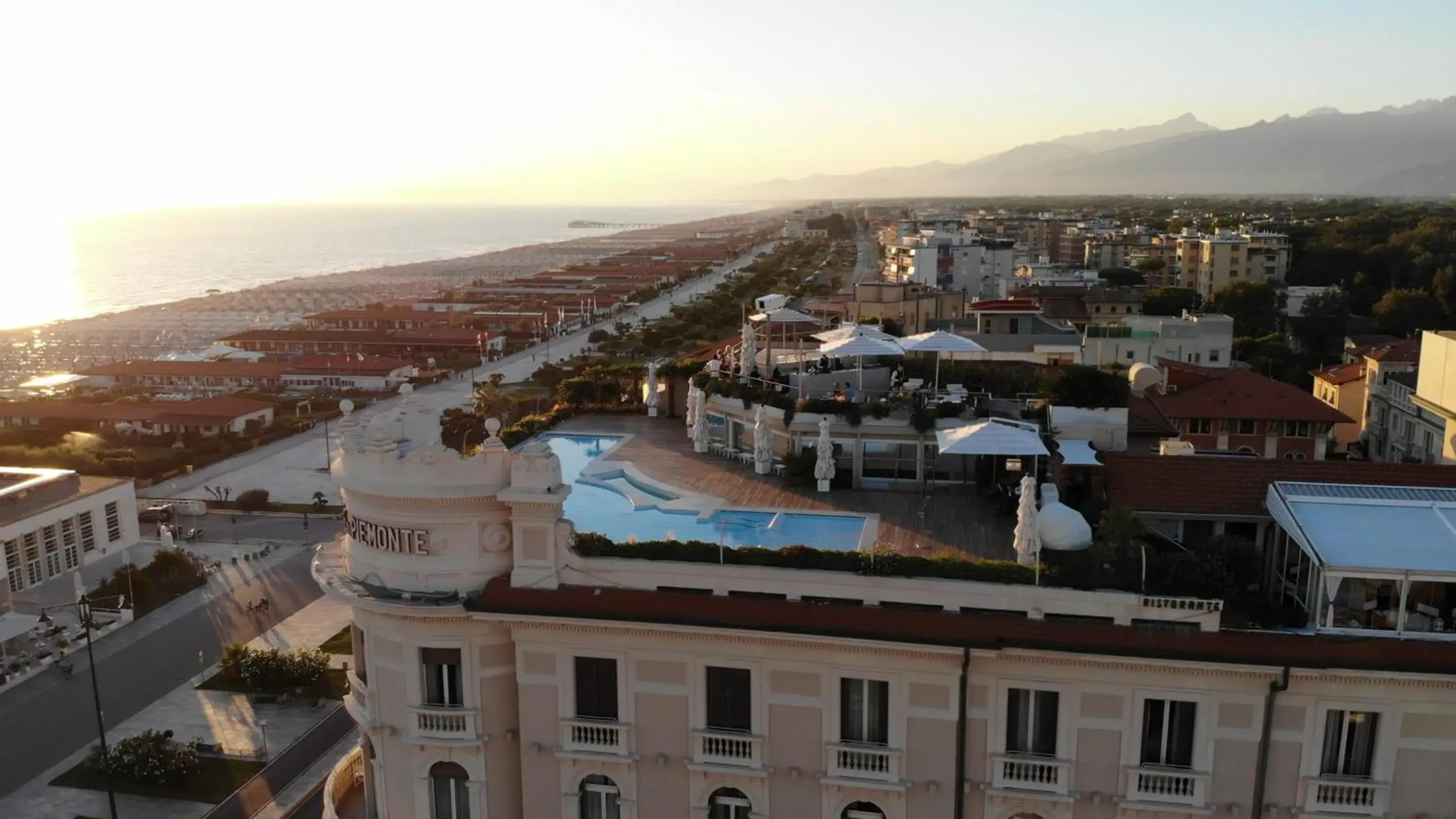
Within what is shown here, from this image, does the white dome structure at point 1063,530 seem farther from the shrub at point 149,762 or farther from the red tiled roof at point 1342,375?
the red tiled roof at point 1342,375

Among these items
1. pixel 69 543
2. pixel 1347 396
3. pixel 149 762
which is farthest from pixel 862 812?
pixel 1347 396

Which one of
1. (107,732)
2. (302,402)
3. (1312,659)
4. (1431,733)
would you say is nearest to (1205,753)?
(1312,659)

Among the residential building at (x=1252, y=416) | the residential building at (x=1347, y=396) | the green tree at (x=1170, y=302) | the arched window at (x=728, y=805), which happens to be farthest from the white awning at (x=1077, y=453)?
the green tree at (x=1170, y=302)

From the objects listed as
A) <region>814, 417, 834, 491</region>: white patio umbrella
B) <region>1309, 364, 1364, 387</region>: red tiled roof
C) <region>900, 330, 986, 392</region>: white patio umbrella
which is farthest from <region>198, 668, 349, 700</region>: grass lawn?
<region>1309, 364, 1364, 387</region>: red tiled roof

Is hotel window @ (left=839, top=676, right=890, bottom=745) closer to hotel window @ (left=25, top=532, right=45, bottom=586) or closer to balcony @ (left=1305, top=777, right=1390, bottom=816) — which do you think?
balcony @ (left=1305, top=777, right=1390, bottom=816)

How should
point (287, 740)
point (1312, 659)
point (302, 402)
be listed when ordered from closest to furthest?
point (1312, 659) < point (287, 740) < point (302, 402)

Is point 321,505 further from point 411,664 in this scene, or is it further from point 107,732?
point 411,664
